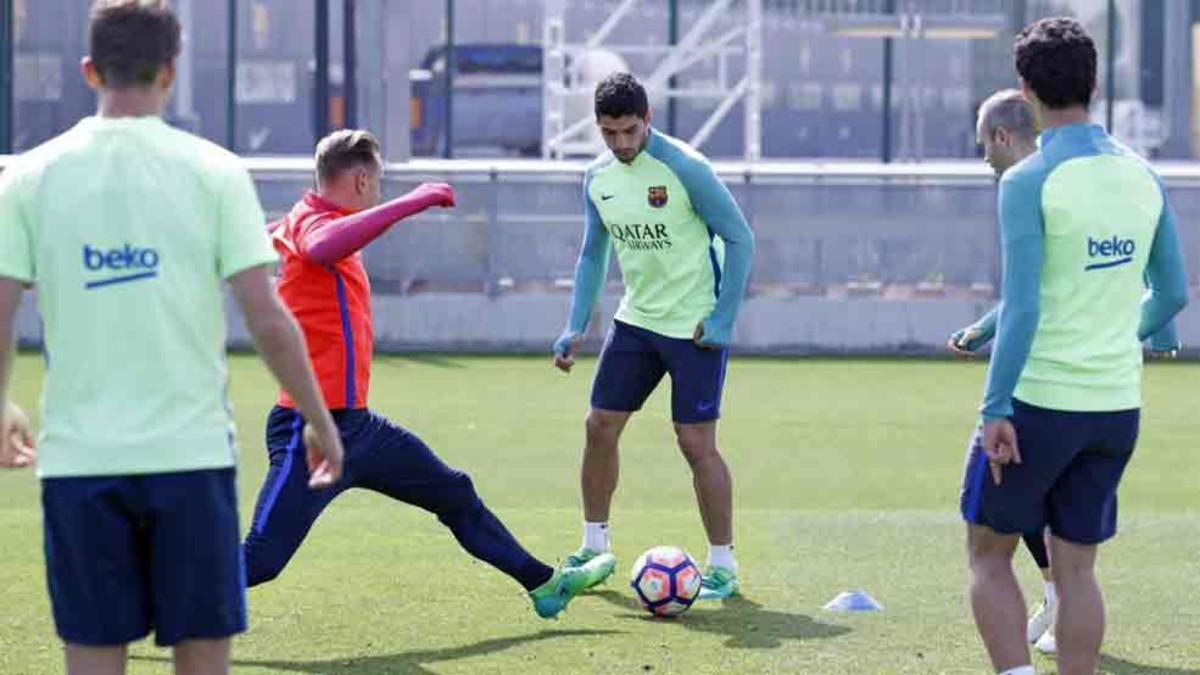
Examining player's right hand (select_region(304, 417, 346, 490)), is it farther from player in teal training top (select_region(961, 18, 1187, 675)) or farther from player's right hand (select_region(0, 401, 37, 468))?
player in teal training top (select_region(961, 18, 1187, 675))

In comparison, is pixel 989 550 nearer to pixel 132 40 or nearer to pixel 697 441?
pixel 132 40

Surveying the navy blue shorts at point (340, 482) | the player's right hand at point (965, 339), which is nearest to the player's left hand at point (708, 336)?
the navy blue shorts at point (340, 482)

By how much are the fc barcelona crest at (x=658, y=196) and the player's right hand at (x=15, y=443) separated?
3896 millimetres

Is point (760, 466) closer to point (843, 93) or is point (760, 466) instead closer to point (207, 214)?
point (207, 214)

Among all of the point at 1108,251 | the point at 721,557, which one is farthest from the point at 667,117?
the point at 1108,251

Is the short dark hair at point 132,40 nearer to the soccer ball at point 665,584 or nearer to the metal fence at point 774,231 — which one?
the soccer ball at point 665,584

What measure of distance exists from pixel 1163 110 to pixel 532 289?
13427 mm

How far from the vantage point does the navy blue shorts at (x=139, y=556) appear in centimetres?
498

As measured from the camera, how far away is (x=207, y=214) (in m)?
4.97

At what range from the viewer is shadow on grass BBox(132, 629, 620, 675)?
7.42 metres

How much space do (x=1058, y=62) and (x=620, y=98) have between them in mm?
2862

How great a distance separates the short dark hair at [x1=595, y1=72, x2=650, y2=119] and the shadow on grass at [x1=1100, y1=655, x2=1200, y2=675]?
8.39ft

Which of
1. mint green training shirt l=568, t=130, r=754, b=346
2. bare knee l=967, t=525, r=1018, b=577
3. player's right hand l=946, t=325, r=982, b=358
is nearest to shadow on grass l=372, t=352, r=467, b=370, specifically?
mint green training shirt l=568, t=130, r=754, b=346

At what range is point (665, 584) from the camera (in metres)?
8.25
